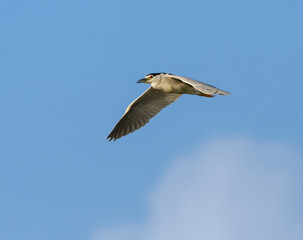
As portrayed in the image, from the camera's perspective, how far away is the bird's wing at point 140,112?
16859 millimetres

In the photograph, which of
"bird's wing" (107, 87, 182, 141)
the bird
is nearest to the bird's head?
the bird

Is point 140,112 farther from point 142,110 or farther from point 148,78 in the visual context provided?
point 148,78

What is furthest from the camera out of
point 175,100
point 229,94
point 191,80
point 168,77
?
point 175,100

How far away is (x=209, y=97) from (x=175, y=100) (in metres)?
2.21

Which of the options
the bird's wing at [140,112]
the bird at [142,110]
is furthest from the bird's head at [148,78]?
the bird's wing at [140,112]

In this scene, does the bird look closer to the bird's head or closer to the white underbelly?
the bird's head

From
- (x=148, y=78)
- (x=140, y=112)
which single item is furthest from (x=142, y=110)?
(x=148, y=78)

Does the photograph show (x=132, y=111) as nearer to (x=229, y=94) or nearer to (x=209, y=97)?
(x=209, y=97)

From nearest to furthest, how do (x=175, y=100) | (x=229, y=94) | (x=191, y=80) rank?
(x=229, y=94) → (x=191, y=80) → (x=175, y=100)

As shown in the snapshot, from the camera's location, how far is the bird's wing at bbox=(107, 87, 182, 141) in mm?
16859

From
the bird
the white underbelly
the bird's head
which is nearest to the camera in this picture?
the white underbelly

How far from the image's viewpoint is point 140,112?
17.0 m

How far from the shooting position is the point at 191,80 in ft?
43.0

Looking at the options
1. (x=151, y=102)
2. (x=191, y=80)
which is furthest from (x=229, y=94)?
(x=151, y=102)
